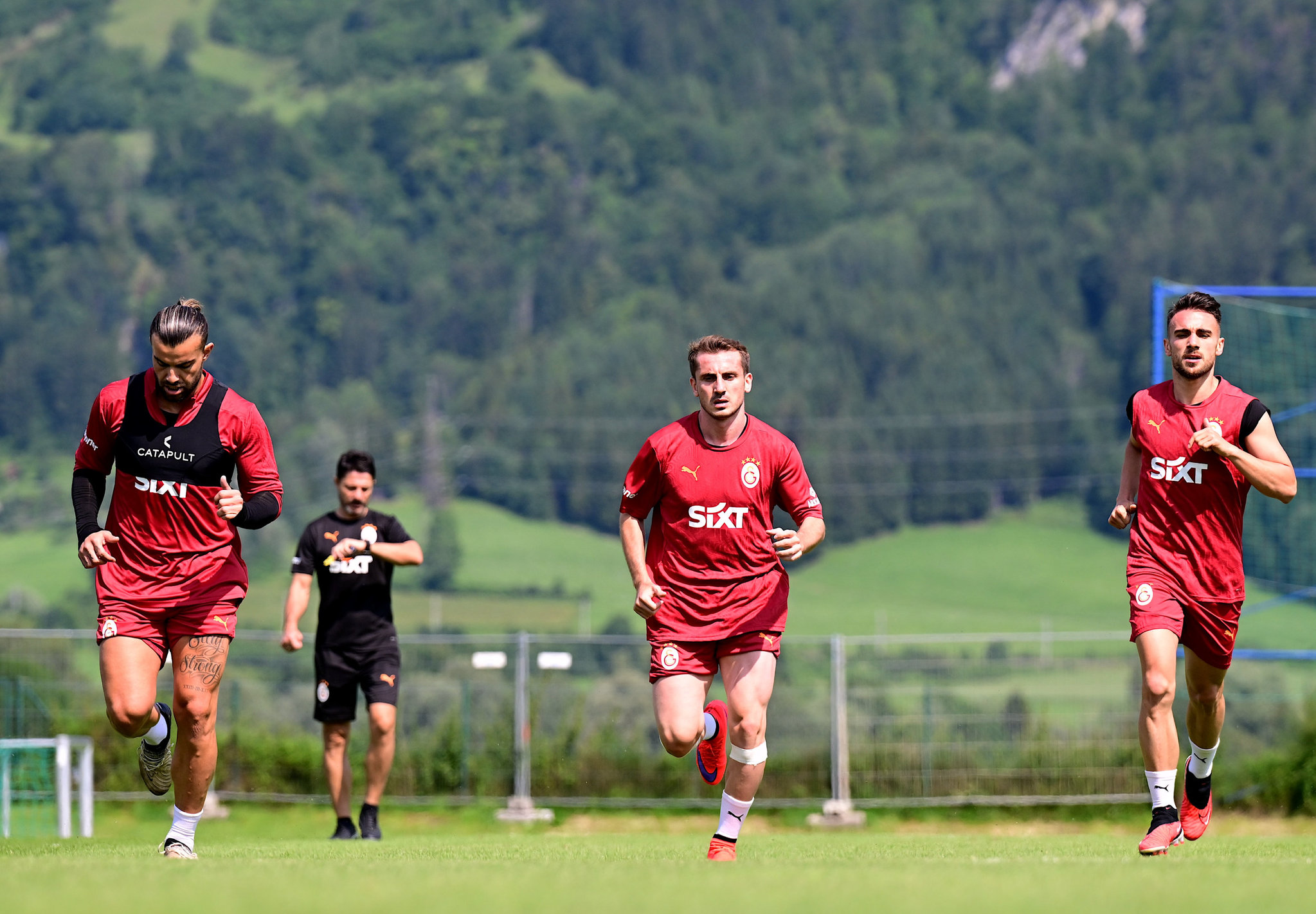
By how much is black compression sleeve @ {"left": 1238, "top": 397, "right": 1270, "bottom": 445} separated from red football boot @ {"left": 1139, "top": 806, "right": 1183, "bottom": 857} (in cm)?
166

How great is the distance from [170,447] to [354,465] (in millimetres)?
3322

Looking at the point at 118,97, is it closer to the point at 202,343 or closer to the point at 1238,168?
the point at 1238,168

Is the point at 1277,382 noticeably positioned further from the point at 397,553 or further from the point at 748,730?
the point at 748,730

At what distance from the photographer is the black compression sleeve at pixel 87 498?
784 centimetres

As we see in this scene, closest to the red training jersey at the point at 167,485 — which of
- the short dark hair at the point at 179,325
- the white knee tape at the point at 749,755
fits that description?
the short dark hair at the point at 179,325

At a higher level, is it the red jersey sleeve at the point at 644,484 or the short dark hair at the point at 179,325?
the short dark hair at the point at 179,325

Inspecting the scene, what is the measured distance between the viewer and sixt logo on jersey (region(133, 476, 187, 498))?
790 cm

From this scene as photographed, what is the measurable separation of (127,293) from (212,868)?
5416 inches

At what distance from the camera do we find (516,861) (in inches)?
293

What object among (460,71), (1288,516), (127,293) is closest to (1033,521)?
(1288,516)

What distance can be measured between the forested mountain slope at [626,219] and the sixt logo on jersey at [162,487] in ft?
286

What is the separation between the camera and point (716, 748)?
807 cm

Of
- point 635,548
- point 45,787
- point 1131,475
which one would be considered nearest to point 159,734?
point 635,548

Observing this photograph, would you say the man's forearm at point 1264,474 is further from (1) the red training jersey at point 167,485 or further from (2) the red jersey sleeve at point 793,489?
(1) the red training jersey at point 167,485
